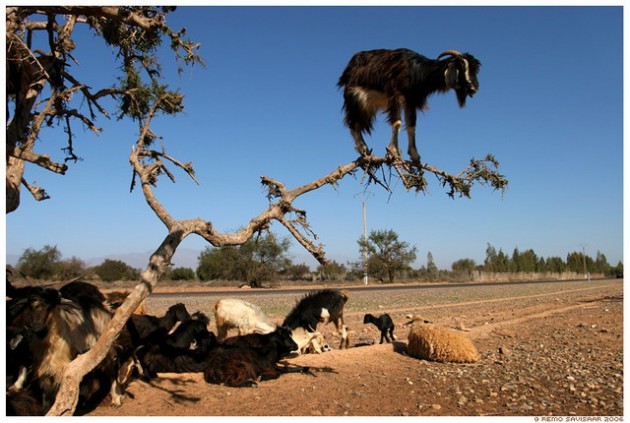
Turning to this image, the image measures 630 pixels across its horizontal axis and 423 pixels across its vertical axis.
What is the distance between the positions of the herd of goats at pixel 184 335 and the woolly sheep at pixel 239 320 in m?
1.30

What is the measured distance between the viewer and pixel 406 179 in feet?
20.1

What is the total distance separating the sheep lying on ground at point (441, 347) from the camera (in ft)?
28.2

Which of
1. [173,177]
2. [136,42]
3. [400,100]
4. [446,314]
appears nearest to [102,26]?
[136,42]

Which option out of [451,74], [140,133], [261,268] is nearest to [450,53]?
[451,74]

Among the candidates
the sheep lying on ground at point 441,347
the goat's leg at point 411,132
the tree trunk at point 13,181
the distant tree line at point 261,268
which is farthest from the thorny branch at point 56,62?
the distant tree line at point 261,268

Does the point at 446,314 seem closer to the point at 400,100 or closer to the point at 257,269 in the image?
the point at 400,100

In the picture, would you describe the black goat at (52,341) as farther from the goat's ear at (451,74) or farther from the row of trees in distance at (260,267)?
the row of trees in distance at (260,267)

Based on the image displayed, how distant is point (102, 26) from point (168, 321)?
440cm

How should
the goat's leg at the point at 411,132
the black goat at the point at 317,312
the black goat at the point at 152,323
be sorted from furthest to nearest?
the black goat at the point at 317,312 < the black goat at the point at 152,323 < the goat's leg at the point at 411,132

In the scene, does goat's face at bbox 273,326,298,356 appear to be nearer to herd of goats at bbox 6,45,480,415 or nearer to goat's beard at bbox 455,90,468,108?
herd of goats at bbox 6,45,480,415

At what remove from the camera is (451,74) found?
18.2ft

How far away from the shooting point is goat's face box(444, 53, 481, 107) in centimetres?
550

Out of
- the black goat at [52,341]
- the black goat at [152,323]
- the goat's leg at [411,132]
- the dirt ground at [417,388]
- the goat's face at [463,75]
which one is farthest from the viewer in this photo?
the black goat at [152,323]

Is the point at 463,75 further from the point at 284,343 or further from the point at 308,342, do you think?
the point at 308,342
